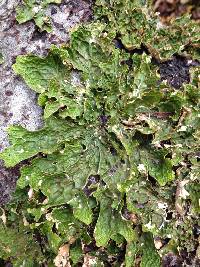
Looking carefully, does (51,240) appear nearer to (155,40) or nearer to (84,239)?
(84,239)

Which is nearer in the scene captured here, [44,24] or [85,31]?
[85,31]

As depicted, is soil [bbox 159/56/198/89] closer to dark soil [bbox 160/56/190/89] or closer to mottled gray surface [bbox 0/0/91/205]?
dark soil [bbox 160/56/190/89]

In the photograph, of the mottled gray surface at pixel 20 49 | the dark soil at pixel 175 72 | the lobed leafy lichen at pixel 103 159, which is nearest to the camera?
the lobed leafy lichen at pixel 103 159

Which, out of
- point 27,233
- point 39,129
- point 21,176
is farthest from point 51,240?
point 39,129

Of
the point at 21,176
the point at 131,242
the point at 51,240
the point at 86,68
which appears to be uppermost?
the point at 86,68

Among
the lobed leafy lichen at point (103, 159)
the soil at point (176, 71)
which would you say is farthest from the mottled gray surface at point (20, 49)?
the soil at point (176, 71)

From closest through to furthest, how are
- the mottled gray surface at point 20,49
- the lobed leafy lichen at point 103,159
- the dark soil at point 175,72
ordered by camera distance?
the lobed leafy lichen at point 103,159 < the mottled gray surface at point 20,49 < the dark soil at point 175,72

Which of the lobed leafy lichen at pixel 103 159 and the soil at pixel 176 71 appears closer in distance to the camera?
the lobed leafy lichen at pixel 103 159

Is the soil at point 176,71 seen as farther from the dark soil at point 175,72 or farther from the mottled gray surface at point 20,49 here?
the mottled gray surface at point 20,49
